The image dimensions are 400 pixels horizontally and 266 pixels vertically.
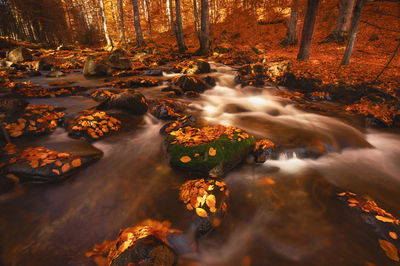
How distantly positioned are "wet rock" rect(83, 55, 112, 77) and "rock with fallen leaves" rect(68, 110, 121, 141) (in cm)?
680

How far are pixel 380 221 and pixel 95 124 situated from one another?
19.8ft

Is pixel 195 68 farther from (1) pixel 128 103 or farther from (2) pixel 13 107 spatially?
(2) pixel 13 107

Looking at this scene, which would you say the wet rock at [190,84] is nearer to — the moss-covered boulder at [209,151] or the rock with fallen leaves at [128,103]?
the rock with fallen leaves at [128,103]

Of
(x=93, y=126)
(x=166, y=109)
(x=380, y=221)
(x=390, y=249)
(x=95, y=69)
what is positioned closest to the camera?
(x=390, y=249)

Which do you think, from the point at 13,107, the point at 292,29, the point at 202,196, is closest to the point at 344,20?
the point at 292,29

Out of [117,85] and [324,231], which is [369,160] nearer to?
[324,231]

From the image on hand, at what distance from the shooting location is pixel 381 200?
321 cm

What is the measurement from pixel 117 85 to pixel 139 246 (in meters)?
8.22

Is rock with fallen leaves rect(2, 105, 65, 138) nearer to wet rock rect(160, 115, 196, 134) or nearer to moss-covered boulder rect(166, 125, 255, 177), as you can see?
wet rock rect(160, 115, 196, 134)

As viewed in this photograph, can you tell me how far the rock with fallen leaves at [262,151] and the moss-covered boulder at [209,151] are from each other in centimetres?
17

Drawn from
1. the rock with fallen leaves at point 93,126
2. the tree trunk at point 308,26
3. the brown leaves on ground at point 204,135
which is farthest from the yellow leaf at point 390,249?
the tree trunk at point 308,26

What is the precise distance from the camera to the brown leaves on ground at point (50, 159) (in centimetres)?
330

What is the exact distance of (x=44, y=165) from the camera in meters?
3.26

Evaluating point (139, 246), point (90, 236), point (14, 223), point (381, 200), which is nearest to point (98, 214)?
point (90, 236)
